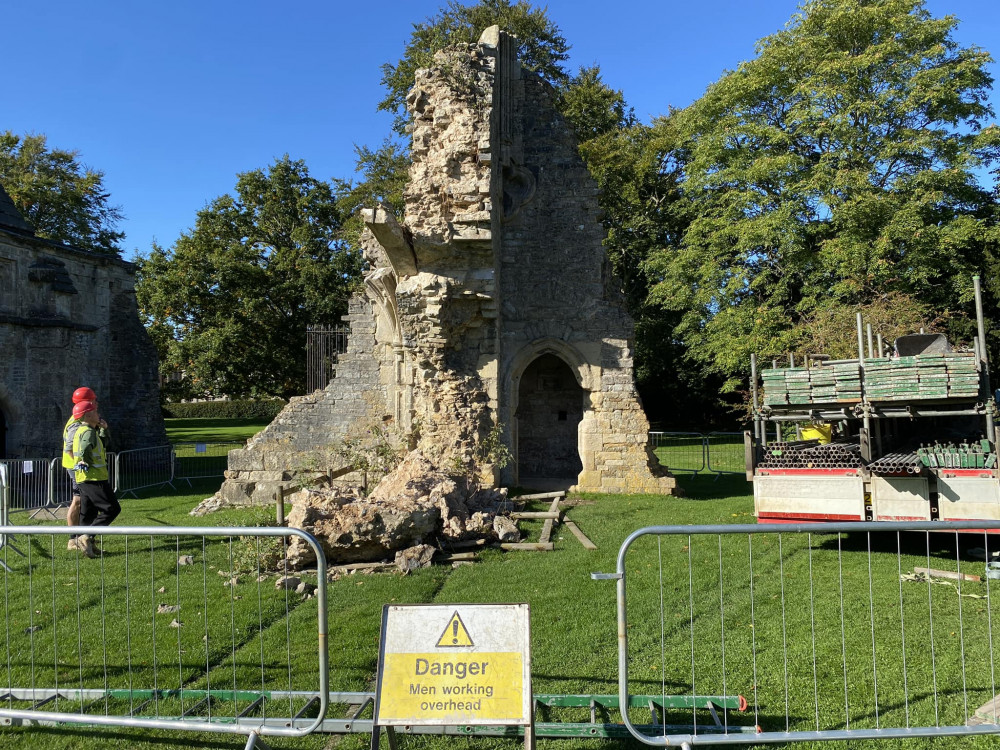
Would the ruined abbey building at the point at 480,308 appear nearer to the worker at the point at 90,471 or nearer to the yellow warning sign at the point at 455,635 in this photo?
the worker at the point at 90,471

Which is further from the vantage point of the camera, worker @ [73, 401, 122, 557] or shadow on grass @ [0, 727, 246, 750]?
worker @ [73, 401, 122, 557]

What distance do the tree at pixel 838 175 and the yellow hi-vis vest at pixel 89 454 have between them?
54.8ft

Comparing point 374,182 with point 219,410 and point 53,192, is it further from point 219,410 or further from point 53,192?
point 219,410

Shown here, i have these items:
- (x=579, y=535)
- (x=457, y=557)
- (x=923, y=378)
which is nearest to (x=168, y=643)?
(x=457, y=557)

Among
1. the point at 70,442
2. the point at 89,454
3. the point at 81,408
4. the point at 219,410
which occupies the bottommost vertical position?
the point at 89,454

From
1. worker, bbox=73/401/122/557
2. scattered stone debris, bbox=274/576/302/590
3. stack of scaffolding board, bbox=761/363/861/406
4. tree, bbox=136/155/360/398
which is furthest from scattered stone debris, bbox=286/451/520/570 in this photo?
tree, bbox=136/155/360/398

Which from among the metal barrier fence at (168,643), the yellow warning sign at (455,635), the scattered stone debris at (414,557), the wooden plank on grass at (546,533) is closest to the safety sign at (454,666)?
the yellow warning sign at (455,635)

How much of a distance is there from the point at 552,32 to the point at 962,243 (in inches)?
692

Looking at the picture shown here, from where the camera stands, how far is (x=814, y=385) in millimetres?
8422

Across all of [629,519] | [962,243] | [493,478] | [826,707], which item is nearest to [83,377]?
[493,478]

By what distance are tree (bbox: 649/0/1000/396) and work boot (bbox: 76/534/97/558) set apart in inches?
665

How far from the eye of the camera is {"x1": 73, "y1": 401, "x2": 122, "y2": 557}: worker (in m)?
7.84

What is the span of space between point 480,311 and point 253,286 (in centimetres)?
1735

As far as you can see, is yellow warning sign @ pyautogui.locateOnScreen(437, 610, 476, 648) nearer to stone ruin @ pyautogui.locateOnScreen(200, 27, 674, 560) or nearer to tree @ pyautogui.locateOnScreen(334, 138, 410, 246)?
stone ruin @ pyautogui.locateOnScreen(200, 27, 674, 560)
